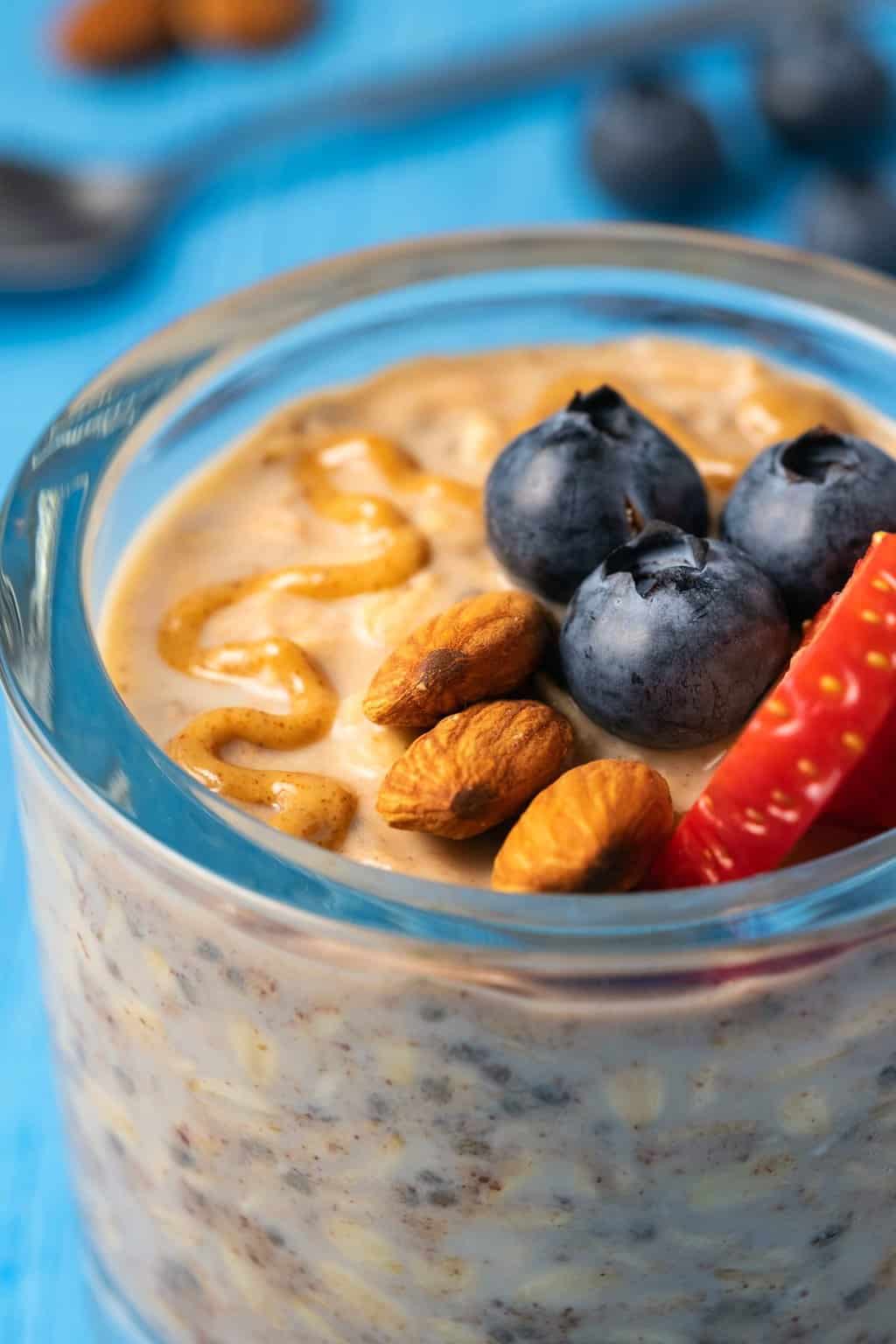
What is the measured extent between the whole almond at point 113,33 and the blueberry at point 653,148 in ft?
2.58

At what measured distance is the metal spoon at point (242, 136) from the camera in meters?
2.48

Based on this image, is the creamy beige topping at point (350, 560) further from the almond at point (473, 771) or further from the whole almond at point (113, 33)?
the whole almond at point (113, 33)

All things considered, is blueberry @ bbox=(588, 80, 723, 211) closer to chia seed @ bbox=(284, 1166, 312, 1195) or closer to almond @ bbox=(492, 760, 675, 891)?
almond @ bbox=(492, 760, 675, 891)

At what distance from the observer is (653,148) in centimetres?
247

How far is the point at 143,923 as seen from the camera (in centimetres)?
94

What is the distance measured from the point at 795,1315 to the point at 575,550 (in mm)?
479

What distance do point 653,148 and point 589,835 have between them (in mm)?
1794

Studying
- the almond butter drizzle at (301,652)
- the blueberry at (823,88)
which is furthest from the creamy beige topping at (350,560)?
the blueberry at (823,88)

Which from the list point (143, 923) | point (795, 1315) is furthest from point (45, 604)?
point (795, 1315)

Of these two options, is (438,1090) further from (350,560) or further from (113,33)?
(113,33)

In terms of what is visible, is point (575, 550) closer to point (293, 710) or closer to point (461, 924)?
point (293, 710)

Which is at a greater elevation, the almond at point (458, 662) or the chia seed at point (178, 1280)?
the almond at point (458, 662)

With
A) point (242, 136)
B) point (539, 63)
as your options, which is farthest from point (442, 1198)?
point (539, 63)

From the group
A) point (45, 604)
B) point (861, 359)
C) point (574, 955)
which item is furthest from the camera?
point (861, 359)
